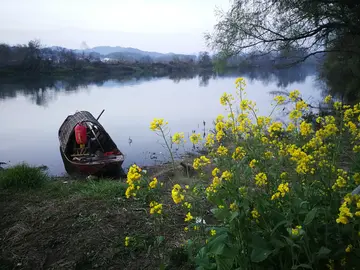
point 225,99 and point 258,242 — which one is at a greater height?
point 225,99

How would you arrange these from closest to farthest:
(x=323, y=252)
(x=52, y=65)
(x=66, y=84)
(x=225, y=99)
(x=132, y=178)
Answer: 1. (x=323, y=252)
2. (x=132, y=178)
3. (x=225, y=99)
4. (x=66, y=84)
5. (x=52, y=65)

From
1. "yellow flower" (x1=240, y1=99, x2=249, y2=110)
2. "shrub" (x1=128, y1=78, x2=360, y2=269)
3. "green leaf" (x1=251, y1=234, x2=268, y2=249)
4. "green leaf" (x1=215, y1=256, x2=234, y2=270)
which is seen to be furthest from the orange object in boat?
"green leaf" (x1=251, y1=234, x2=268, y2=249)

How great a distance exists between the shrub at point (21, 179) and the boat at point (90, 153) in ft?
14.9

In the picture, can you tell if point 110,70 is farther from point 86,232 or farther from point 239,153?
point 239,153

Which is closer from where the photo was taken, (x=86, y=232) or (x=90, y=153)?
(x=86, y=232)

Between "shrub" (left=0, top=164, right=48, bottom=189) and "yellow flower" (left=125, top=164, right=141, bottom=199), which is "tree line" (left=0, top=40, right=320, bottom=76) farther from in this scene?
"yellow flower" (left=125, top=164, right=141, bottom=199)

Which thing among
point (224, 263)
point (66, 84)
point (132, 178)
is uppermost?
point (132, 178)

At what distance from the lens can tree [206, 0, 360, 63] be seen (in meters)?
10.5

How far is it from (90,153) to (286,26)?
344 inches

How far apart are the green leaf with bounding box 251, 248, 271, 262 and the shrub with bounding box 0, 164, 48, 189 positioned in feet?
17.7

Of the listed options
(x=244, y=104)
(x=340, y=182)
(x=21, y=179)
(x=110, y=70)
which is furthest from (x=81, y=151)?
(x=110, y=70)

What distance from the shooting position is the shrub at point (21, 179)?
5.92 metres

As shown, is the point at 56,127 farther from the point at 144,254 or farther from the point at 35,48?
the point at 35,48

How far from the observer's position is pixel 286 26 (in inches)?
443
